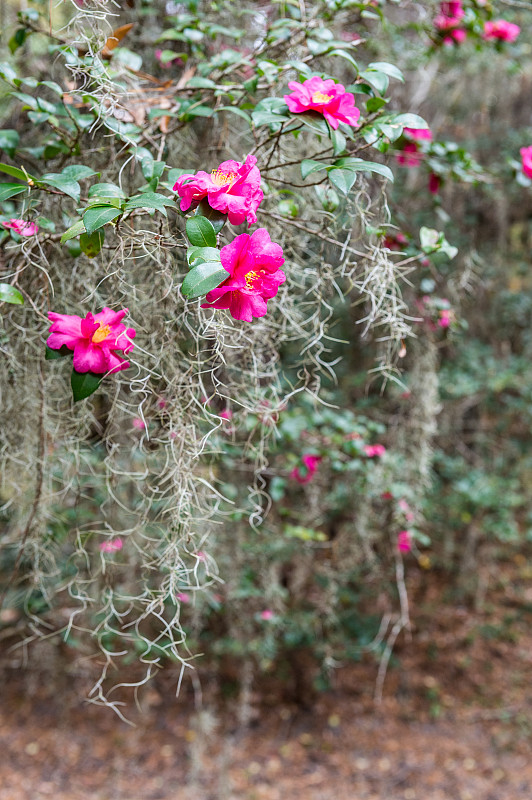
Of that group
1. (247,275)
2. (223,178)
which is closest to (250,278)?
(247,275)

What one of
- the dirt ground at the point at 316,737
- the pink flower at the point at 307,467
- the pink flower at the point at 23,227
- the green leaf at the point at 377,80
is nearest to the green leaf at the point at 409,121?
the green leaf at the point at 377,80

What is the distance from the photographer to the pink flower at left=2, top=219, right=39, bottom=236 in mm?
741

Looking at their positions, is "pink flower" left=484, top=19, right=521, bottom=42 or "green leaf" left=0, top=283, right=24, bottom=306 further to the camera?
"pink flower" left=484, top=19, right=521, bottom=42

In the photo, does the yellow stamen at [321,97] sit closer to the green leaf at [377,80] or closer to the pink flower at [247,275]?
the green leaf at [377,80]

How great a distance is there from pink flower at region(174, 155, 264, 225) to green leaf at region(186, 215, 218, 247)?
0.09 ft

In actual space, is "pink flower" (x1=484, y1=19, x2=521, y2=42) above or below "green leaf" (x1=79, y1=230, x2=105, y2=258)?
above

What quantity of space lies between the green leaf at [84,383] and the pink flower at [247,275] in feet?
0.57

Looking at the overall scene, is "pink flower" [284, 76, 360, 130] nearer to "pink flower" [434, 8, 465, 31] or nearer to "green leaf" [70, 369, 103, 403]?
"green leaf" [70, 369, 103, 403]

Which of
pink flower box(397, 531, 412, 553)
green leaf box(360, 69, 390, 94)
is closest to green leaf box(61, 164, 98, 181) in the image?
green leaf box(360, 69, 390, 94)

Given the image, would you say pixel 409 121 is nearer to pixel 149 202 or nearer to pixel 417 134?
pixel 149 202

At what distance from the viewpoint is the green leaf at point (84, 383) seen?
0.68m

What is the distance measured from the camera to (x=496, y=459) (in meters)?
2.56

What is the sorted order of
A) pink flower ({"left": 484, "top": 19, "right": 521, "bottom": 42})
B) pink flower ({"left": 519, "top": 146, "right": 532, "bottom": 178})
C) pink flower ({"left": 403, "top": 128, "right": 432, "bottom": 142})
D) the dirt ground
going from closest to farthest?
pink flower ({"left": 519, "top": 146, "right": 532, "bottom": 178}) < pink flower ({"left": 403, "top": 128, "right": 432, "bottom": 142}) < pink flower ({"left": 484, "top": 19, "right": 521, "bottom": 42}) < the dirt ground

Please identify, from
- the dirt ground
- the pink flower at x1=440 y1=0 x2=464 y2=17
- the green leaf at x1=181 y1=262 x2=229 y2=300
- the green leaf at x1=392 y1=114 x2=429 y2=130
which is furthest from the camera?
the dirt ground
